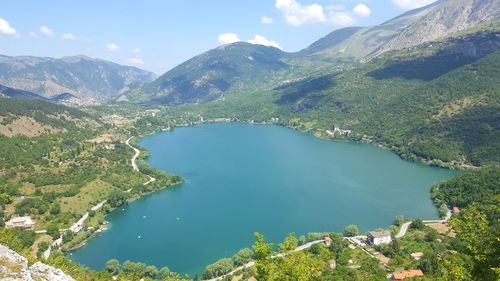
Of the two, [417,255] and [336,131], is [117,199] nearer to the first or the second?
[417,255]

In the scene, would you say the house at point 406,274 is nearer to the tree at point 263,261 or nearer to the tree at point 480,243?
the tree at point 480,243

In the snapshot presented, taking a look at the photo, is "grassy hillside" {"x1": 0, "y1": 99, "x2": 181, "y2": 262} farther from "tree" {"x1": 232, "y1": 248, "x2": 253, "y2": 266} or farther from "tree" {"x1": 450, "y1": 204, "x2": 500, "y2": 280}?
"tree" {"x1": 450, "y1": 204, "x2": 500, "y2": 280}

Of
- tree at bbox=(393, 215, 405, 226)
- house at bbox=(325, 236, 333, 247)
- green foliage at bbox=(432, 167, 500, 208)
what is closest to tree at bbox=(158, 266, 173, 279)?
house at bbox=(325, 236, 333, 247)

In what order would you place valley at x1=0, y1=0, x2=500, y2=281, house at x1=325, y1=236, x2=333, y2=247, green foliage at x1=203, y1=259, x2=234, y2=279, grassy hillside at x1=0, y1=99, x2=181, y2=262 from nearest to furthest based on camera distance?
valley at x1=0, y1=0, x2=500, y2=281 → green foliage at x1=203, y1=259, x2=234, y2=279 → house at x1=325, y1=236, x2=333, y2=247 → grassy hillside at x1=0, y1=99, x2=181, y2=262

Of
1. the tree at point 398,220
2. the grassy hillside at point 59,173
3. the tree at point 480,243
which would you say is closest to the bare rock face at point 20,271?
the tree at point 480,243

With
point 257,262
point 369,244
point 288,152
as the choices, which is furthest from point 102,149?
point 257,262

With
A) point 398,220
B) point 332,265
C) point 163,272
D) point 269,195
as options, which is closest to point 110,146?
Result: point 269,195
